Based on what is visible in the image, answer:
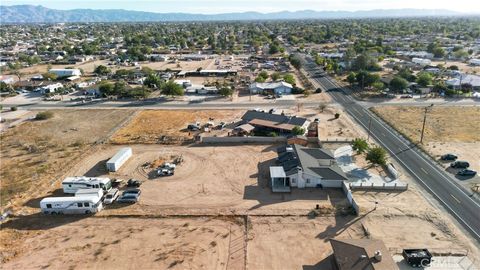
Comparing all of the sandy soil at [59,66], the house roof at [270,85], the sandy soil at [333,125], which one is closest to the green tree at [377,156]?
the sandy soil at [333,125]

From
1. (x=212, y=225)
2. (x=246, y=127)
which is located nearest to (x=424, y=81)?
(x=246, y=127)

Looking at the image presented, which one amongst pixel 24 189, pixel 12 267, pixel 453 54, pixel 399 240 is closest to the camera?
pixel 12 267

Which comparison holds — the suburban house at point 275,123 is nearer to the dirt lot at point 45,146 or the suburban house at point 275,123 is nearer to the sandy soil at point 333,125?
the sandy soil at point 333,125

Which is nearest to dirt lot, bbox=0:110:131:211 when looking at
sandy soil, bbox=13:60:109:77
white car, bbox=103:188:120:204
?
white car, bbox=103:188:120:204

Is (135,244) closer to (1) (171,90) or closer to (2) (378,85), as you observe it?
(1) (171,90)

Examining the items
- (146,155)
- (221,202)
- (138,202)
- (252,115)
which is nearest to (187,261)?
(221,202)

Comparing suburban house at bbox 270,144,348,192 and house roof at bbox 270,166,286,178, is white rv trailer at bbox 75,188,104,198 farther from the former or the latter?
house roof at bbox 270,166,286,178

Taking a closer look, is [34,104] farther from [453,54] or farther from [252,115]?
[453,54]
